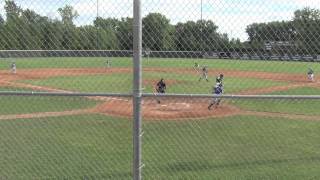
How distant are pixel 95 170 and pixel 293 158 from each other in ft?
14.0

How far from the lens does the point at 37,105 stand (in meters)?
17.9

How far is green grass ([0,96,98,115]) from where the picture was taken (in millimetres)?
16203

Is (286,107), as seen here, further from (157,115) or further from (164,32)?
(164,32)

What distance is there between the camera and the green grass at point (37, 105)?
638 inches

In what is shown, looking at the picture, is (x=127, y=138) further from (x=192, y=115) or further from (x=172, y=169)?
(x=192, y=115)

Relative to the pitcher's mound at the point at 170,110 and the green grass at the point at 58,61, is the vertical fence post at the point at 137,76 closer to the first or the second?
the green grass at the point at 58,61

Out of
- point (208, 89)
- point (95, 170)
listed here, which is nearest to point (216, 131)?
point (95, 170)

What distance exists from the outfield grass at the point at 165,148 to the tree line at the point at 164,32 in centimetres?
251

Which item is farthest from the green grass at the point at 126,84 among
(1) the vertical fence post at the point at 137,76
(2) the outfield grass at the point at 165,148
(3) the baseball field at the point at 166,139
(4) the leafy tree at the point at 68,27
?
(1) the vertical fence post at the point at 137,76

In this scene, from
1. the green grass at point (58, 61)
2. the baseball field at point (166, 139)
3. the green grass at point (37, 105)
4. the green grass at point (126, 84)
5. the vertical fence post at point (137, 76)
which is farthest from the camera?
the green grass at point (126, 84)

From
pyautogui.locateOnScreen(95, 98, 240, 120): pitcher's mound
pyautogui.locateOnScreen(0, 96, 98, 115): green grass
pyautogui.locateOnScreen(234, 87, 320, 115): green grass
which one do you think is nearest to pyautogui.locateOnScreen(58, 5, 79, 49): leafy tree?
pyautogui.locateOnScreen(95, 98, 240, 120): pitcher's mound

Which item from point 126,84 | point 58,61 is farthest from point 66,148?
point 126,84

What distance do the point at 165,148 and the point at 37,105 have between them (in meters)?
8.91

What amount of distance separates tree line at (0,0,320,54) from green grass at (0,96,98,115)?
880cm
